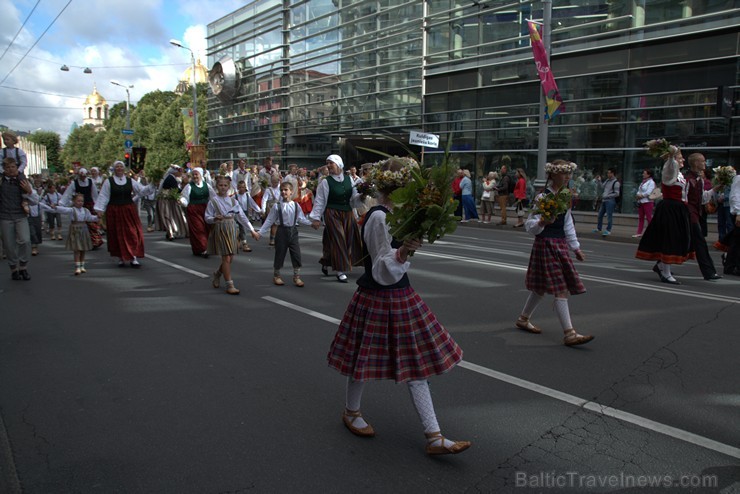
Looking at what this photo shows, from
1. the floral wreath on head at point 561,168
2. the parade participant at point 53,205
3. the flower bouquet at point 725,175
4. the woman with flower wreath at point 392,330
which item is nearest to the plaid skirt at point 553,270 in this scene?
the floral wreath on head at point 561,168

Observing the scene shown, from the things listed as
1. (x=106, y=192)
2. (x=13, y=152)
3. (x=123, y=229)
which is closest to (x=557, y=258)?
(x=123, y=229)

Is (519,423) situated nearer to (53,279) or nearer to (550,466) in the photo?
(550,466)

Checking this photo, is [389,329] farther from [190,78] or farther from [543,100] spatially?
[190,78]

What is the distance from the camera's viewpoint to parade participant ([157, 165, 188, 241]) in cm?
1505

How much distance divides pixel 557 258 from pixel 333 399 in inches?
108

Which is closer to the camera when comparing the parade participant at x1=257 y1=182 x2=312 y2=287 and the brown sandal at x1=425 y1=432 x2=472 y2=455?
the brown sandal at x1=425 y1=432 x2=472 y2=455

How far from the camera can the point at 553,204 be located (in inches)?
211

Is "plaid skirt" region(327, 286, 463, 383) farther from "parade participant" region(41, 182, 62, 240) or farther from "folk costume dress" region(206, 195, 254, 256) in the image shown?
"parade participant" region(41, 182, 62, 240)

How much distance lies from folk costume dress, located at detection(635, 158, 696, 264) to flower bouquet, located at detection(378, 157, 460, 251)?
21.5 feet

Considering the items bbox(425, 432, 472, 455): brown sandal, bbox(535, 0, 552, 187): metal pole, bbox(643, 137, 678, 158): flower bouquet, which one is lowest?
bbox(425, 432, 472, 455): brown sandal

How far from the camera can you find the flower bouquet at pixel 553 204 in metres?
5.36

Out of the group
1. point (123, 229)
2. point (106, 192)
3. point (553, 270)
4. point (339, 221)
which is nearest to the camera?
point (553, 270)

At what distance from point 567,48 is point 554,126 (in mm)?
2968

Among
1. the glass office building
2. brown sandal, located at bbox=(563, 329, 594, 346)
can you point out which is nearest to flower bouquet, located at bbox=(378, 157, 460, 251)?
brown sandal, located at bbox=(563, 329, 594, 346)
